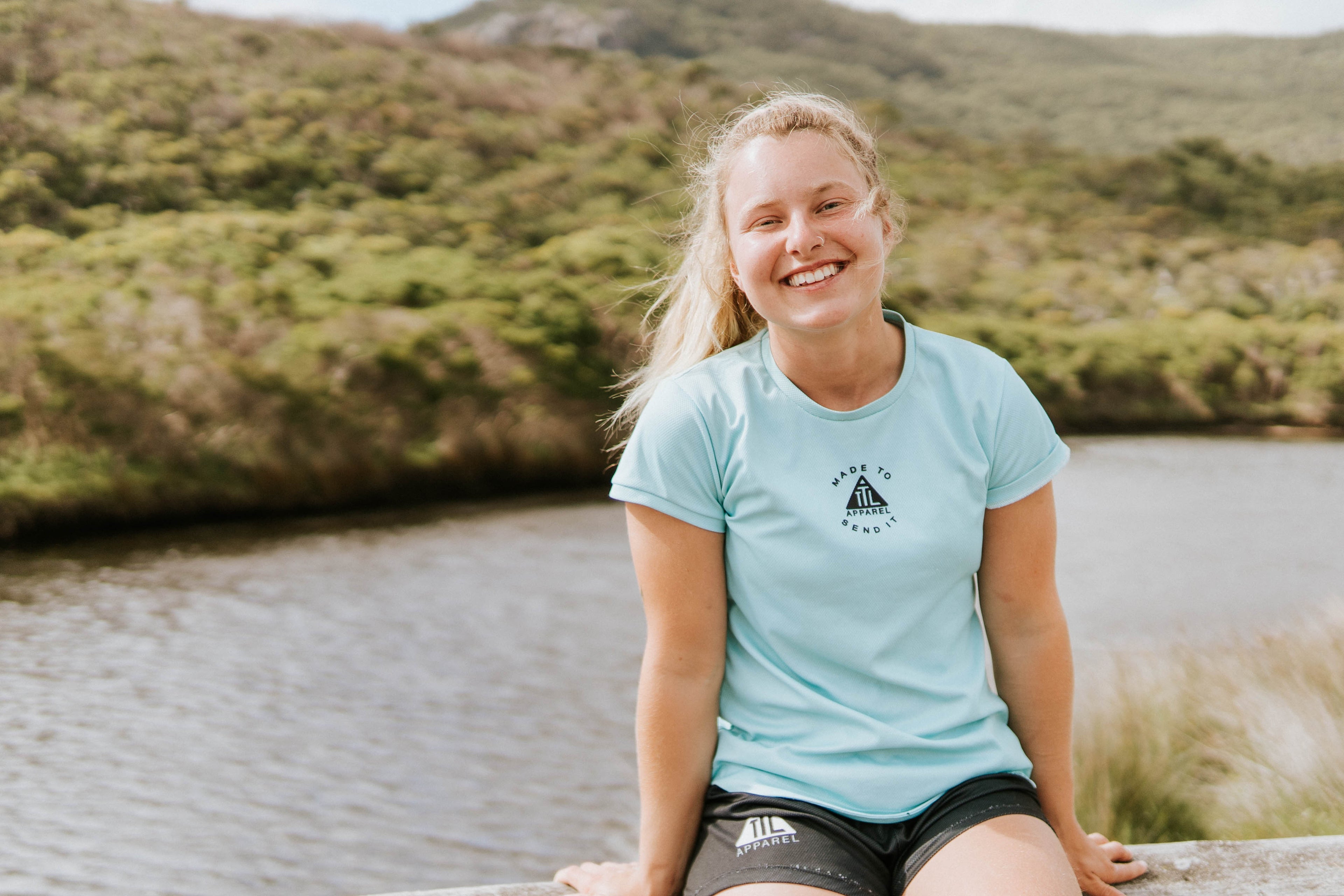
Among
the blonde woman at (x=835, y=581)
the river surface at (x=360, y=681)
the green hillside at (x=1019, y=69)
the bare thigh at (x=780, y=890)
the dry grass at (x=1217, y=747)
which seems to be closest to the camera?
the bare thigh at (x=780, y=890)

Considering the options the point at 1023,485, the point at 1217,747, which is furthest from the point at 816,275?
the point at 1217,747

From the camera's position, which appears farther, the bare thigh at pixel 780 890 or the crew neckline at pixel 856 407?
the crew neckline at pixel 856 407

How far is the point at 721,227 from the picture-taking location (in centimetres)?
→ 162

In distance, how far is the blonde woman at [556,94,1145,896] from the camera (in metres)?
1.40

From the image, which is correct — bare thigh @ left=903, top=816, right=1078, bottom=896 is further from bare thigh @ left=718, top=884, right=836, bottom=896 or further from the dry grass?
the dry grass

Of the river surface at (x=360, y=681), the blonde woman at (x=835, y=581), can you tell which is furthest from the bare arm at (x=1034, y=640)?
the river surface at (x=360, y=681)

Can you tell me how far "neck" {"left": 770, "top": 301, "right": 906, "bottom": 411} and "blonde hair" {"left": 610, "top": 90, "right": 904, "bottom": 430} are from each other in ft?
0.53

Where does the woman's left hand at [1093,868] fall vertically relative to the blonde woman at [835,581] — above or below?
below

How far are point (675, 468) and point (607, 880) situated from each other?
27.1 inches

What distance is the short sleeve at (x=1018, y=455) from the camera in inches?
58.5

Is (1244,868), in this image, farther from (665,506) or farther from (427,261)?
(427,261)

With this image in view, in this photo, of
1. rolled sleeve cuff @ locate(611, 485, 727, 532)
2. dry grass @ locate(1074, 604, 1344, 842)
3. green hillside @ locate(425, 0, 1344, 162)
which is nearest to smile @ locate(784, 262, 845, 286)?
rolled sleeve cuff @ locate(611, 485, 727, 532)

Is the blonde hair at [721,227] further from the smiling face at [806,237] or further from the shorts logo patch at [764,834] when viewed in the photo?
the shorts logo patch at [764,834]

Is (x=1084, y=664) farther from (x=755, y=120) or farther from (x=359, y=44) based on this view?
(x=359, y=44)
